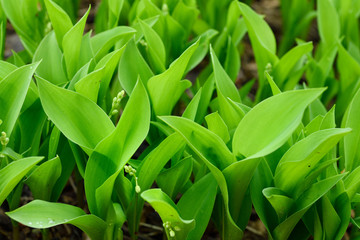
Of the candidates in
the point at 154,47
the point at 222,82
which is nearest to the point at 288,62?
the point at 222,82

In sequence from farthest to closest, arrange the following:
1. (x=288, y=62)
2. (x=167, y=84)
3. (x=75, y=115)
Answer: (x=288, y=62)
(x=167, y=84)
(x=75, y=115)

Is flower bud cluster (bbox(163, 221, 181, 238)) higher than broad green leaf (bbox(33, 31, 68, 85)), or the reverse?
broad green leaf (bbox(33, 31, 68, 85))

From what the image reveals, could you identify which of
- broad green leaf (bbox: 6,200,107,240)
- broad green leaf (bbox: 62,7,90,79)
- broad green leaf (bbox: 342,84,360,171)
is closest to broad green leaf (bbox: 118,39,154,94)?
broad green leaf (bbox: 62,7,90,79)

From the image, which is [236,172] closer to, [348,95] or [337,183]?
[337,183]

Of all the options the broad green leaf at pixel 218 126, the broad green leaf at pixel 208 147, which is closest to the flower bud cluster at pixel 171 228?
the broad green leaf at pixel 208 147

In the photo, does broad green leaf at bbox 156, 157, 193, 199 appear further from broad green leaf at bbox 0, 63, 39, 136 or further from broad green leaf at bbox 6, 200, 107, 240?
broad green leaf at bbox 0, 63, 39, 136

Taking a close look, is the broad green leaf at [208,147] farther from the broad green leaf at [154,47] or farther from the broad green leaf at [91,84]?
the broad green leaf at [154,47]

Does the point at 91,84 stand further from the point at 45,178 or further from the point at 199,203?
the point at 199,203
